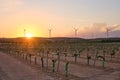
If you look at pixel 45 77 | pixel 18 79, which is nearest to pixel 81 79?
pixel 45 77

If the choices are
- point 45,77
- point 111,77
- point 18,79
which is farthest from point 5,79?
point 111,77

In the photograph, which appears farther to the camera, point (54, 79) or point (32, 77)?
point (32, 77)

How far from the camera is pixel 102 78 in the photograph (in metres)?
24.9

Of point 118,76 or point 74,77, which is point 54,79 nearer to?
point 74,77

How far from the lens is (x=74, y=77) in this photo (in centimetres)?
2562

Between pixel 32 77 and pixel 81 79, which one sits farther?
pixel 32 77

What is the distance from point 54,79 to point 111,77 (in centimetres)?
479

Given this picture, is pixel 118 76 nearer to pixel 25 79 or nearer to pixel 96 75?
pixel 96 75

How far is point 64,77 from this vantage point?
83.9 feet

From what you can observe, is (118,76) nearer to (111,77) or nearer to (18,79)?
(111,77)

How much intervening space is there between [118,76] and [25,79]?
7.82m

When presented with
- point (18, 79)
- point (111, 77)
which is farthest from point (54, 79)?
point (111, 77)

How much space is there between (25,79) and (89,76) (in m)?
5.41

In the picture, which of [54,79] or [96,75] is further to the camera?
[96,75]
